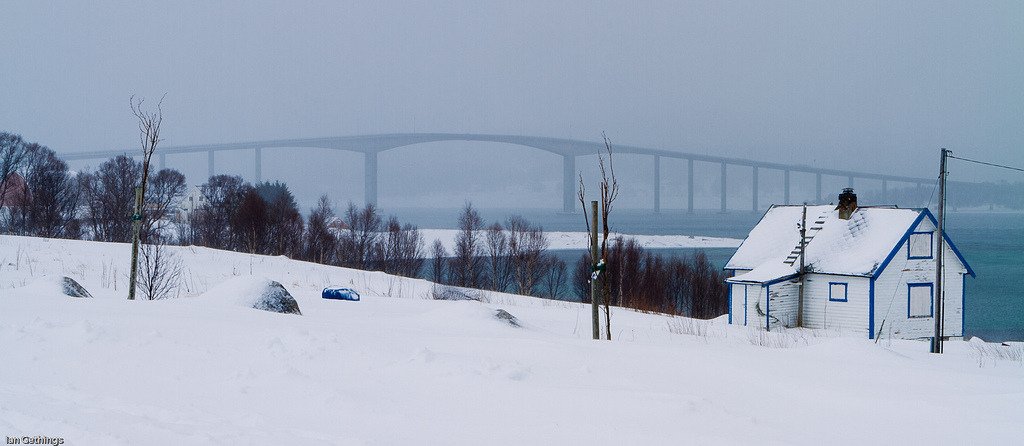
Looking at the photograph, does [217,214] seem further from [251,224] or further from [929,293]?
[929,293]

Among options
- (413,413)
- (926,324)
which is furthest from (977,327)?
(413,413)

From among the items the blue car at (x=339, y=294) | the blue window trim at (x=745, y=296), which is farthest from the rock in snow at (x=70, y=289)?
the blue window trim at (x=745, y=296)

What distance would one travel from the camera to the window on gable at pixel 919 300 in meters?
27.0

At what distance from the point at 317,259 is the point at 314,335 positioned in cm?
5506

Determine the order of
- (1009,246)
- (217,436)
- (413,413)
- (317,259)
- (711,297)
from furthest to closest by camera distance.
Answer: (1009,246) < (317,259) < (711,297) < (413,413) < (217,436)

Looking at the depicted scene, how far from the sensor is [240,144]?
9350 centimetres

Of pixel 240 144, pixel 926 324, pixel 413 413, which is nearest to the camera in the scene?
pixel 413 413

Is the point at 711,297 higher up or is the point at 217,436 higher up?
the point at 217,436

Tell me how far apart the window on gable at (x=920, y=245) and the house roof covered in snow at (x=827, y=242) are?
572mm

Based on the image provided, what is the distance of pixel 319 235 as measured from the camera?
64125 millimetres

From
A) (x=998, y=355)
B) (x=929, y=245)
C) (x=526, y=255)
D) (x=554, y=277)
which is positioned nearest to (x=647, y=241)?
(x=554, y=277)

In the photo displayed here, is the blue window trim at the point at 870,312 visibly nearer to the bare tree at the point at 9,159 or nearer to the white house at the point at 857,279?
the white house at the point at 857,279

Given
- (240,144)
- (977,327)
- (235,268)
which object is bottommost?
(977,327)

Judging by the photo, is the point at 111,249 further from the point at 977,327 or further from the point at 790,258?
the point at 977,327
